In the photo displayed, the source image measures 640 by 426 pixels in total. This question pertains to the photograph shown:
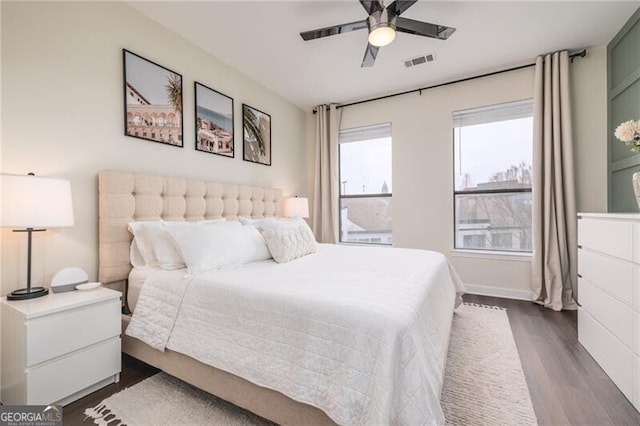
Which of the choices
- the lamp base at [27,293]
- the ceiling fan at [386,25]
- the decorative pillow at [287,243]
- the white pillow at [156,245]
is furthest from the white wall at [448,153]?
the lamp base at [27,293]

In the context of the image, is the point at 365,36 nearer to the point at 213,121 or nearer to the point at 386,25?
the point at 386,25

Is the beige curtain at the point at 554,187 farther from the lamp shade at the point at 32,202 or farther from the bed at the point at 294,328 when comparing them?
the lamp shade at the point at 32,202

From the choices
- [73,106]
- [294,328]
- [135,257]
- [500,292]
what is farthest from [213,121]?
[500,292]

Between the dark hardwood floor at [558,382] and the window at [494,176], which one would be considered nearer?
the dark hardwood floor at [558,382]

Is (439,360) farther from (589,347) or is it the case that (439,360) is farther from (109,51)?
(109,51)

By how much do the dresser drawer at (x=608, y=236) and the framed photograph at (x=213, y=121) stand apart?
324 centimetres

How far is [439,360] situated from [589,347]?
63.7 inches

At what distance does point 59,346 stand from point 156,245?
71 centimetres

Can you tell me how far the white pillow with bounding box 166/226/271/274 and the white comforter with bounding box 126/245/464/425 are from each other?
0.12m

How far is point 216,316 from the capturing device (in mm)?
1430

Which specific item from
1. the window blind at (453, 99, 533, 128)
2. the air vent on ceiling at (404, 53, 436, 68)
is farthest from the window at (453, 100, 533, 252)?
the air vent on ceiling at (404, 53, 436, 68)

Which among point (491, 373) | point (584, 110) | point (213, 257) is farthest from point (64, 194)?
point (584, 110)

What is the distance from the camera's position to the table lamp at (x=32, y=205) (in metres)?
1.39

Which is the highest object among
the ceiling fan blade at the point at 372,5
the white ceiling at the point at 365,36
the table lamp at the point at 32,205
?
the white ceiling at the point at 365,36
